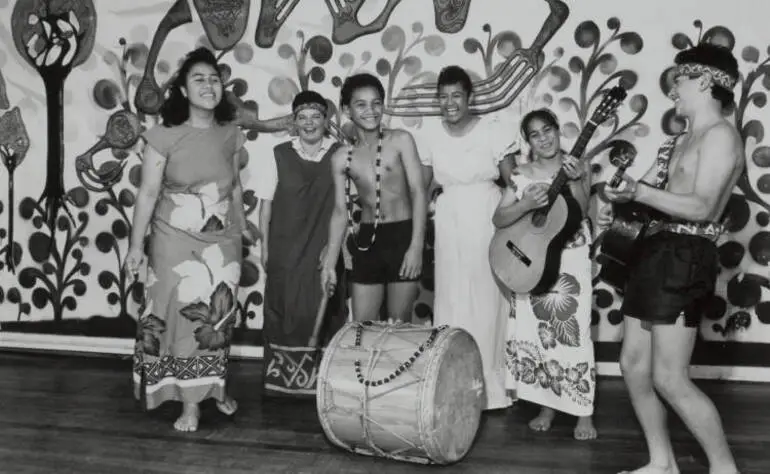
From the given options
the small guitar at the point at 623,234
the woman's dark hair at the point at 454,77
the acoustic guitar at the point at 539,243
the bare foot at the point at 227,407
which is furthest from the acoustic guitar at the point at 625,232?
the bare foot at the point at 227,407

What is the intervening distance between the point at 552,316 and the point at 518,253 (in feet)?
1.08

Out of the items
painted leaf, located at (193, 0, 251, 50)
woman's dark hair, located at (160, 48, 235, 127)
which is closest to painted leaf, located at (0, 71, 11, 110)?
painted leaf, located at (193, 0, 251, 50)

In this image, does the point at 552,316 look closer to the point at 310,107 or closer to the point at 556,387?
the point at 556,387

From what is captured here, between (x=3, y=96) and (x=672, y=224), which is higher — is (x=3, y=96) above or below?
above

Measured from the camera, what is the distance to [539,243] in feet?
11.1

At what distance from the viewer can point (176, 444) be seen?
3.26 m

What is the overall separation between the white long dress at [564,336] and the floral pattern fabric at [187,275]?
142cm

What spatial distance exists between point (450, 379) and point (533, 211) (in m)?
0.93

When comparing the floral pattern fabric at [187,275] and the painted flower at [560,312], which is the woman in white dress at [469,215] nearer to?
the painted flower at [560,312]

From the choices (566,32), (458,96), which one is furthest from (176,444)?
(566,32)

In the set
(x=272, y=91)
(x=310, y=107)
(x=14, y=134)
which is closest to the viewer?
(x=310, y=107)

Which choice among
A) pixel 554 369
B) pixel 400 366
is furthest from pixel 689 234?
pixel 400 366

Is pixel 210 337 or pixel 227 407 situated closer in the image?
pixel 210 337

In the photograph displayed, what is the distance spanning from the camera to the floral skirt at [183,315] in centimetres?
347
